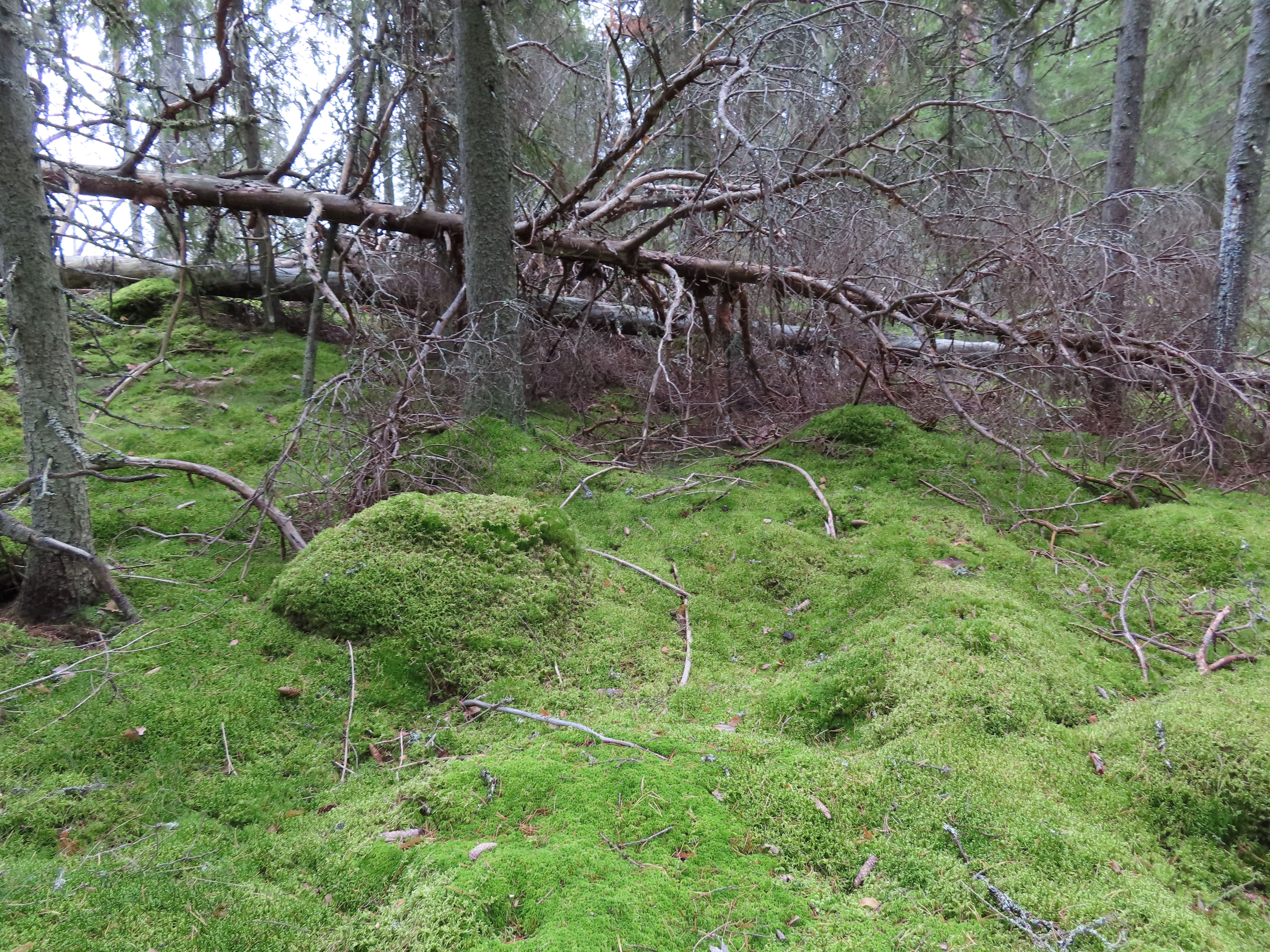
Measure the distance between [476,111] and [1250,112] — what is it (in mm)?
6054

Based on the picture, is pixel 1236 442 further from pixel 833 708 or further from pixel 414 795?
pixel 414 795

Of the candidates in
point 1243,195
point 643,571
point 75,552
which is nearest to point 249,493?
point 75,552

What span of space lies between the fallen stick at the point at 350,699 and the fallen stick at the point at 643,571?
54.6 inches

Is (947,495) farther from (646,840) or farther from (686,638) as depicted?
(646,840)

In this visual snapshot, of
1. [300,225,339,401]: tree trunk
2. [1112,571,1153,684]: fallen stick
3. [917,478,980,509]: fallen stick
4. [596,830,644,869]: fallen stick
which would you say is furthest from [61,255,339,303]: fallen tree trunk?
[1112,571,1153,684]: fallen stick

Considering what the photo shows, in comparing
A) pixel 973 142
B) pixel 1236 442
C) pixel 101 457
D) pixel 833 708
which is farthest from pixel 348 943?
pixel 973 142

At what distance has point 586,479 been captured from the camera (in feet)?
15.5

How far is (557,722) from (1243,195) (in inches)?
262

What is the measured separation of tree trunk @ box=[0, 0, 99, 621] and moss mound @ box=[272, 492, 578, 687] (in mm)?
907

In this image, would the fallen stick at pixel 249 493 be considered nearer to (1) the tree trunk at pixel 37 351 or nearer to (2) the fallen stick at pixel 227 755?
(1) the tree trunk at pixel 37 351

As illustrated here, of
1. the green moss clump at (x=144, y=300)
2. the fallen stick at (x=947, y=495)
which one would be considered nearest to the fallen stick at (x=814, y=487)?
the fallen stick at (x=947, y=495)

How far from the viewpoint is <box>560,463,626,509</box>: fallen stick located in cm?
449

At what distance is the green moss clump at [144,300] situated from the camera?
22.8ft

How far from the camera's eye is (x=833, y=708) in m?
2.65
